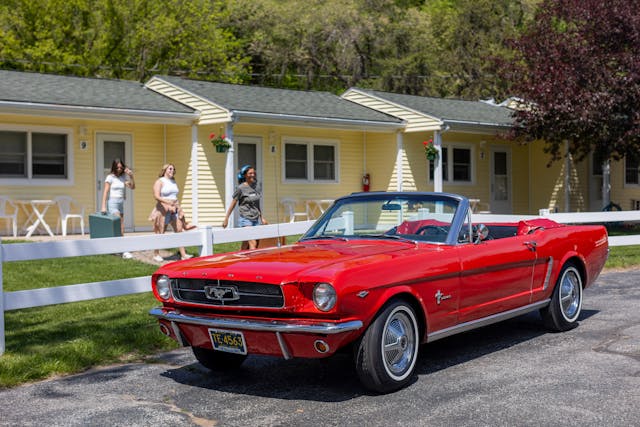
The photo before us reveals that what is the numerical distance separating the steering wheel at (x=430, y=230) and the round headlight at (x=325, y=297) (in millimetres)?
1643

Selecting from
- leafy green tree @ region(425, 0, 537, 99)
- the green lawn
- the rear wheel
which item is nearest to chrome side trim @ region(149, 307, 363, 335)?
the rear wheel

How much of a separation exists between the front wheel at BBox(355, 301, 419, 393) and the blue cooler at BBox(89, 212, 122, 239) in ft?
28.6

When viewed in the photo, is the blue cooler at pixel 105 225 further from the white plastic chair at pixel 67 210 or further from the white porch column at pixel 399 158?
the white porch column at pixel 399 158

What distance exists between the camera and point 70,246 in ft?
24.0

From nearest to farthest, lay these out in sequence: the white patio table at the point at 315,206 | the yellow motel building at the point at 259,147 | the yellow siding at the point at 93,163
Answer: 1. the yellow siding at the point at 93,163
2. the yellow motel building at the point at 259,147
3. the white patio table at the point at 315,206

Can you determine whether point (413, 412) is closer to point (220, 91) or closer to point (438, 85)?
point (220, 91)

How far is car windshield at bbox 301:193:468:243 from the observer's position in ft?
22.3

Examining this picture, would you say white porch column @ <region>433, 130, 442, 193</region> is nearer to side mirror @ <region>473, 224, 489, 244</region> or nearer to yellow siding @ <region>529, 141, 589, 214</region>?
yellow siding @ <region>529, 141, 589, 214</region>

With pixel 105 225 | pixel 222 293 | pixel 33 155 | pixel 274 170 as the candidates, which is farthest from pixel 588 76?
pixel 222 293

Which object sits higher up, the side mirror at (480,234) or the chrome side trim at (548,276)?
the side mirror at (480,234)

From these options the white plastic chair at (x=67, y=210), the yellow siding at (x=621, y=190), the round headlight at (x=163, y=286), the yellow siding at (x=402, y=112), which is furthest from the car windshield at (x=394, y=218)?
the yellow siding at (x=621, y=190)

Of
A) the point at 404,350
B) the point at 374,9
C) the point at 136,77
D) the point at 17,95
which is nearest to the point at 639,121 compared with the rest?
the point at 17,95

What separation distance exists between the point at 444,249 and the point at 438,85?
38.9 metres

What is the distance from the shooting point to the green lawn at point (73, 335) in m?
6.67
